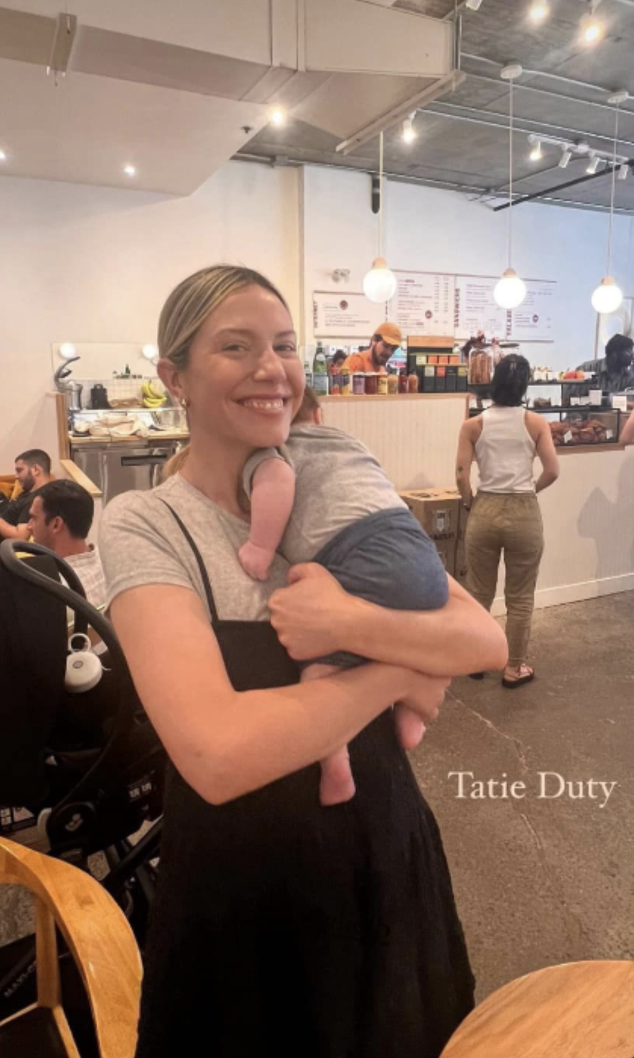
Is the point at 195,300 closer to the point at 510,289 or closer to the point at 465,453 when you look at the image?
the point at 465,453

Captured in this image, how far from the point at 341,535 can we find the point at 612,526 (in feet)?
15.3

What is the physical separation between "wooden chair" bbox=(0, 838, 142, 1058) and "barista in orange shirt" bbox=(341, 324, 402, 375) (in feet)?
12.0

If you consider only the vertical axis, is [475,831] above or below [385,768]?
below

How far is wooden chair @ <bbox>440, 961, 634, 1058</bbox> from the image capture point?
0.84 meters

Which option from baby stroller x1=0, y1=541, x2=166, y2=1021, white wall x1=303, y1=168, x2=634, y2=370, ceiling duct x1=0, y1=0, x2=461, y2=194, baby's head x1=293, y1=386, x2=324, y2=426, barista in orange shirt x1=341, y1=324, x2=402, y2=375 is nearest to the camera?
baby's head x1=293, y1=386, x2=324, y2=426

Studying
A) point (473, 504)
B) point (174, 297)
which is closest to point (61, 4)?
point (174, 297)

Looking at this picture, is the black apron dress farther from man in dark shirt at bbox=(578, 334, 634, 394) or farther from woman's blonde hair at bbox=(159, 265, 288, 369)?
man in dark shirt at bbox=(578, 334, 634, 394)

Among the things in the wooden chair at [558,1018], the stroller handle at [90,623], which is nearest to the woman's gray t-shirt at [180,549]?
the stroller handle at [90,623]

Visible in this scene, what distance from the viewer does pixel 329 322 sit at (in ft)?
22.7

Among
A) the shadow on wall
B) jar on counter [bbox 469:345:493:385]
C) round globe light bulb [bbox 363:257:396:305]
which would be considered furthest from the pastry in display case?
round globe light bulb [bbox 363:257:396:305]

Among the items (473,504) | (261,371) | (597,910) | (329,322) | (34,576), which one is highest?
(329,322)

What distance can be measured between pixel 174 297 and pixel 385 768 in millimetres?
712

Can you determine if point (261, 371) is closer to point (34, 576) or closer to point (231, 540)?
point (231, 540)

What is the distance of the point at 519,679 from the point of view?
3.62 meters
